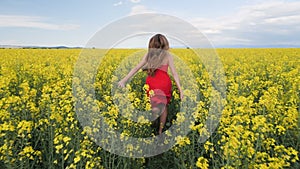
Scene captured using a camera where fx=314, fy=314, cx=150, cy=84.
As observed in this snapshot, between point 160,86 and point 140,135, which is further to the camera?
point 160,86

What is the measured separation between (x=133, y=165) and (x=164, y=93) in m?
1.78

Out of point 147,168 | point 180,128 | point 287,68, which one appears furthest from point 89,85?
point 287,68

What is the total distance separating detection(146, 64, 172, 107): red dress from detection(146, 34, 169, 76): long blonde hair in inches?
3.8

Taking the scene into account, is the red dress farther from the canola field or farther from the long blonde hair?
the canola field

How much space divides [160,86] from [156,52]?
0.63 m

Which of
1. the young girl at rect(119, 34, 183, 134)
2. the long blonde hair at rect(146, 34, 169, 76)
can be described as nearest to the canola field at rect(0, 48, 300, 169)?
the young girl at rect(119, 34, 183, 134)

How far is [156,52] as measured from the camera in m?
5.65

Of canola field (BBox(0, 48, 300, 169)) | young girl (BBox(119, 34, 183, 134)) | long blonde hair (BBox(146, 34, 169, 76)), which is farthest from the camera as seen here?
young girl (BBox(119, 34, 183, 134))

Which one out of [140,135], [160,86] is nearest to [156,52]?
[160,86]

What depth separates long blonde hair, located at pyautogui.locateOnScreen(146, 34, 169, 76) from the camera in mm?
5477

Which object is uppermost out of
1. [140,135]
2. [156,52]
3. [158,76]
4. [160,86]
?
[156,52]

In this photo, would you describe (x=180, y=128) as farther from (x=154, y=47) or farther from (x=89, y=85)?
(x=89, y=85)

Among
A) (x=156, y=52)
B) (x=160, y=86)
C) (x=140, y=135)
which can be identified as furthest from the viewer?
(x=160, y=86)

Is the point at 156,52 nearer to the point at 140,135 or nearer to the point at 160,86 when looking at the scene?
the point at 160,86
